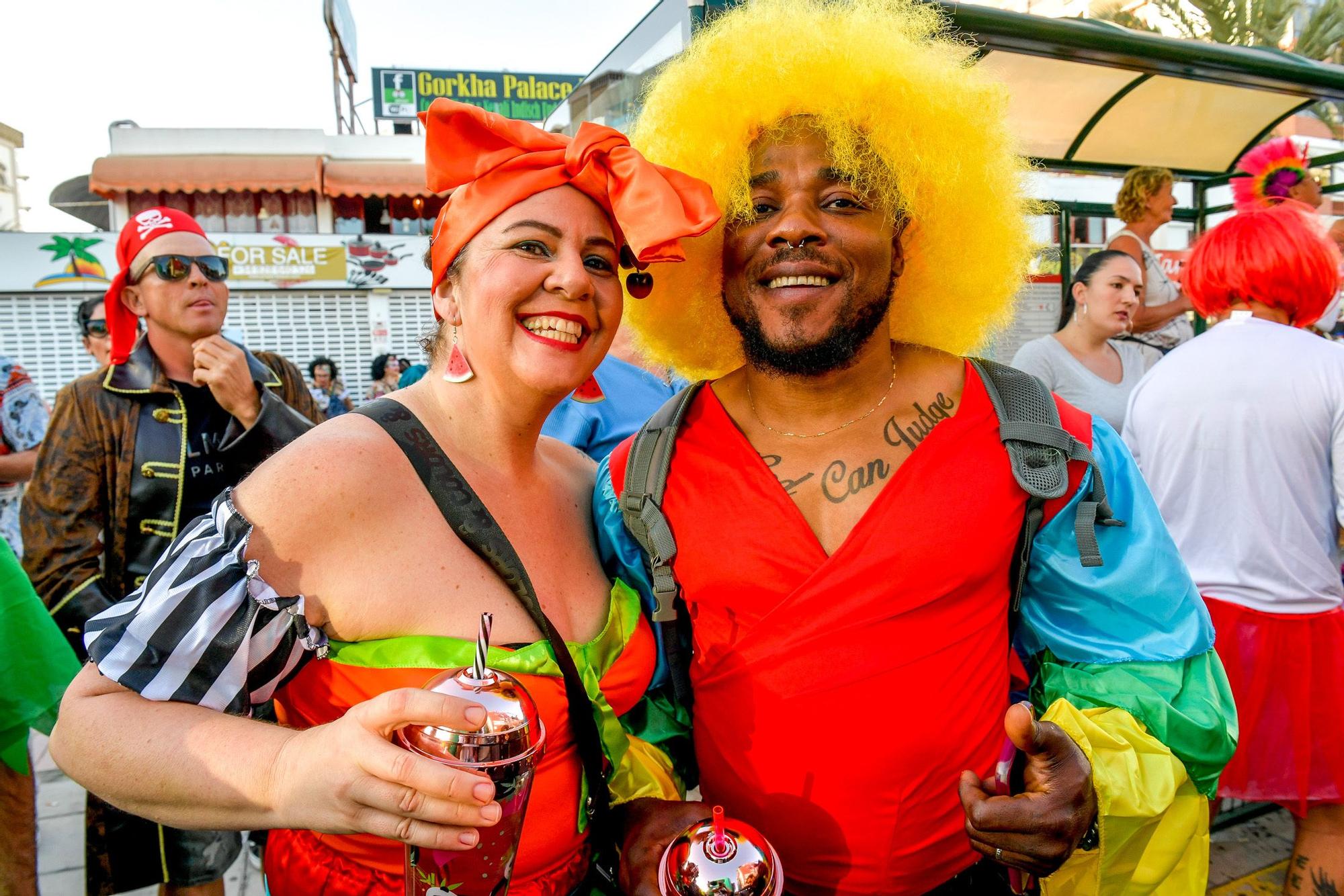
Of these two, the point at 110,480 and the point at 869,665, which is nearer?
the point at 869,665

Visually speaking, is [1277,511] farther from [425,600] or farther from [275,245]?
[275,245]

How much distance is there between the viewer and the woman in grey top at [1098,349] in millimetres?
4375

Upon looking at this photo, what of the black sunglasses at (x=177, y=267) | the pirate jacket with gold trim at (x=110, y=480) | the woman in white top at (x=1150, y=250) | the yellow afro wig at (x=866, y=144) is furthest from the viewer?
the woman in white top at (x=1150, y=250)

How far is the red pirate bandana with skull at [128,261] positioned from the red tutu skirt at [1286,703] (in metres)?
4.11

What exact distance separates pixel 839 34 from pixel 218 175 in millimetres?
19835

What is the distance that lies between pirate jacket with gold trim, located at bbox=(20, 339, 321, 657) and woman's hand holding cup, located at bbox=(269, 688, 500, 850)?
6.90ft

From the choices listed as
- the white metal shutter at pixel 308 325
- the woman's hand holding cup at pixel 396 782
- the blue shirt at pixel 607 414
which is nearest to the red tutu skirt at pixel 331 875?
the woman's hand holding cup at pixel 396 782

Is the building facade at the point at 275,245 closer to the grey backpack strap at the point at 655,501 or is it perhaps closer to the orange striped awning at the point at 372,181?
the orange striped awning at the point at 372,181

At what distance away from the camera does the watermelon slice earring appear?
1.80m

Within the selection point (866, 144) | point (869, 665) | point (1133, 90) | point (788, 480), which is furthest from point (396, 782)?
point (1133, 90)

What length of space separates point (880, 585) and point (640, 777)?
673 millimetres

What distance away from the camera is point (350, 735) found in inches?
41.5

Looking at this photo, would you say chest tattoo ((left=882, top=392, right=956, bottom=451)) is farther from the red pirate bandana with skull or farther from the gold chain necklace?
the red pirate bandana with skull

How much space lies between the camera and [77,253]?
15633 mm
